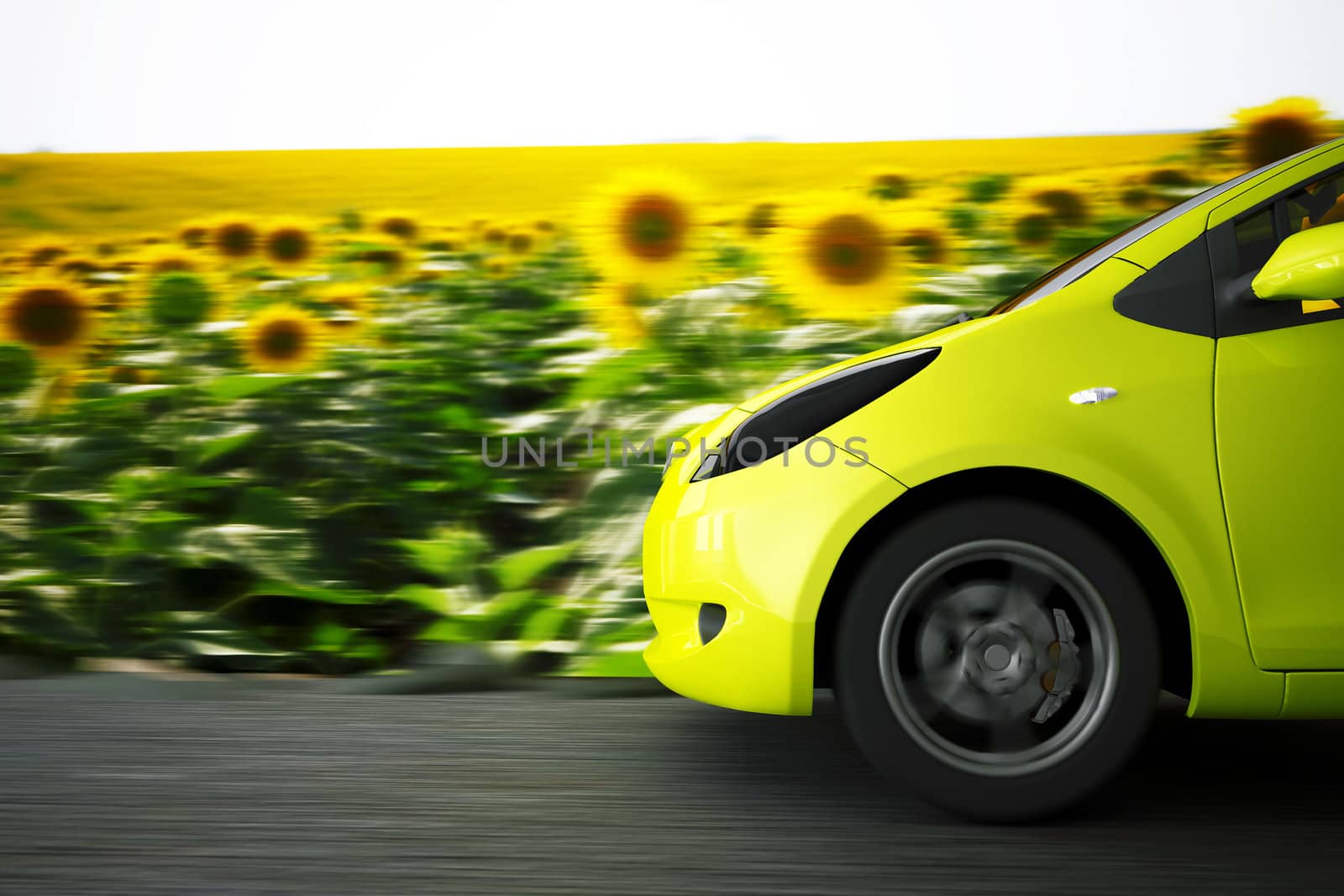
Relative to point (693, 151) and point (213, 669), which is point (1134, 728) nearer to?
point (693, 151)

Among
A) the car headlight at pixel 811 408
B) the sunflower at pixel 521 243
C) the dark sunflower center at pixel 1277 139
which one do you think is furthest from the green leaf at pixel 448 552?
the dark sunflower center at pixel 1277 139

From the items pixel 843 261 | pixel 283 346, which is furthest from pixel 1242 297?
pixel 283 346

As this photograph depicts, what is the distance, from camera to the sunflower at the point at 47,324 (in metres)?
5.04

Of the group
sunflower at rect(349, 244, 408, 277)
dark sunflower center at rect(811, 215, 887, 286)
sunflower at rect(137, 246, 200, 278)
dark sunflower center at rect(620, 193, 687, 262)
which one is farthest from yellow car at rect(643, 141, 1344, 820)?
sunflower at rect(137, 246, 200, 278)


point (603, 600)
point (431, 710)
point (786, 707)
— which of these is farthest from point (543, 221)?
point (786, 707)

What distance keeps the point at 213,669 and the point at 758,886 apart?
9.84 feet

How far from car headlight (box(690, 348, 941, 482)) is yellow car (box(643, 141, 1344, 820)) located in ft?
0.04

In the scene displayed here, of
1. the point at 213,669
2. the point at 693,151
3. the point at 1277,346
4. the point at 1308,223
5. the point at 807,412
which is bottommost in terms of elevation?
the point at 213,669

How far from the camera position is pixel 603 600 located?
4656 mm

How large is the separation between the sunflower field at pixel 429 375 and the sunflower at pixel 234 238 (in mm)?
13

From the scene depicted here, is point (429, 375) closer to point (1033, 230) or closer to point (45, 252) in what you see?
point (45, 252)

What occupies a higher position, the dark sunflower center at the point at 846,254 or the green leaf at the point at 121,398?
the dark sunflower center at the point at 846,254

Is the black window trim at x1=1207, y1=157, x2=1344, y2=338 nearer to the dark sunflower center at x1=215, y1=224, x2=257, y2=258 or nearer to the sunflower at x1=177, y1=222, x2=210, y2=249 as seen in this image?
the dark sunflower center at x1=215, y1=224, x2=257, y2=258

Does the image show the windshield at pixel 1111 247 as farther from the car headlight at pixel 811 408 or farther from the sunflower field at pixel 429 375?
the sunflower field at pixel 429 375
